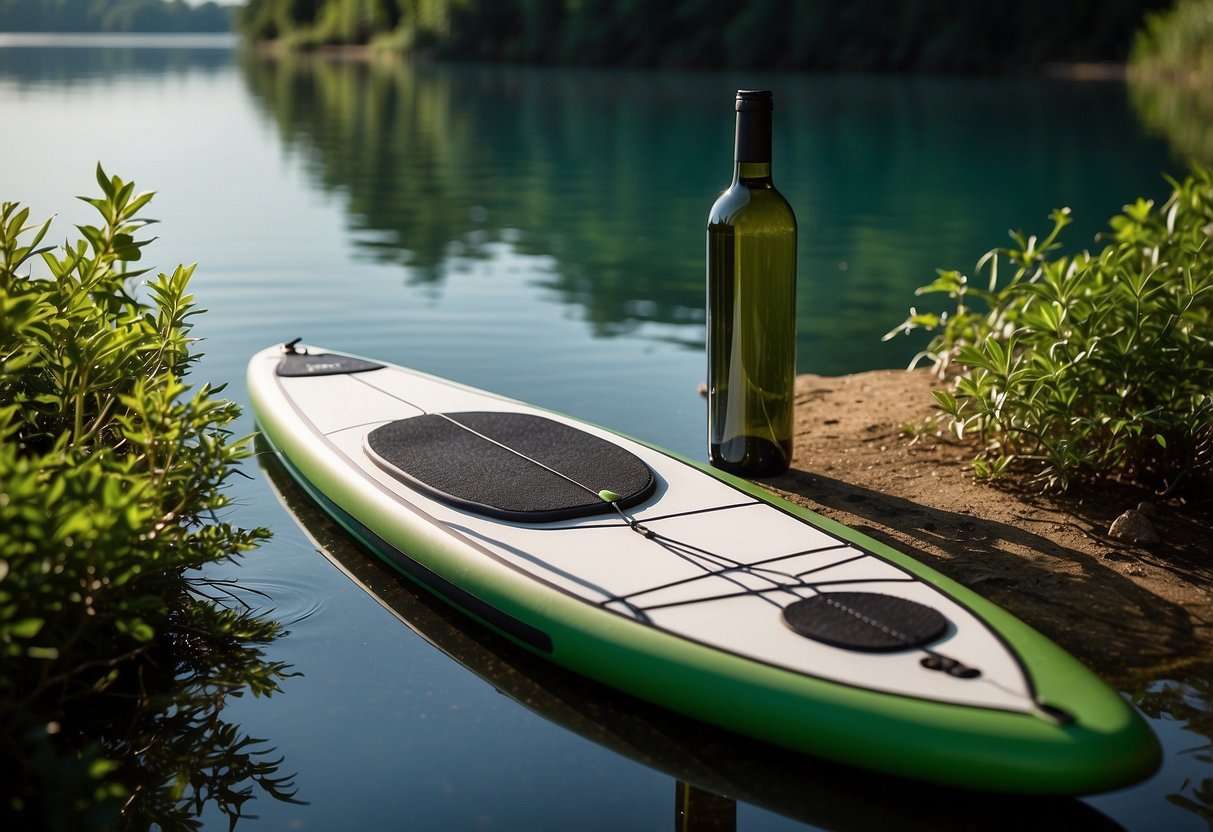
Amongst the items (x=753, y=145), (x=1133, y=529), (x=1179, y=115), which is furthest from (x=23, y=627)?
(x=1179, y=115)

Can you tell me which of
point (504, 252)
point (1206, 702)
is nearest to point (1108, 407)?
point (1206, 702)

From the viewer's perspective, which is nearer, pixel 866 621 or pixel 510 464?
pixel 866 621

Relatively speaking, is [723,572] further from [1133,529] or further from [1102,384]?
[1102,384]

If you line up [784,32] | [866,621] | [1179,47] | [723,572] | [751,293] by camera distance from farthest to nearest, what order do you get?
[784,32] < [1179,47] < [751,293] < [723,572] < [866,621]

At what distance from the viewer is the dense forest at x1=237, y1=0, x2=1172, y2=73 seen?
28.3 m

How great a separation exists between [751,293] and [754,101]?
0.53m

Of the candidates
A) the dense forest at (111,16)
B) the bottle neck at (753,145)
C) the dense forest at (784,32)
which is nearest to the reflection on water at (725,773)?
the bottle neck at (753,145)

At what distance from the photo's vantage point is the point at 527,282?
7.32 metres

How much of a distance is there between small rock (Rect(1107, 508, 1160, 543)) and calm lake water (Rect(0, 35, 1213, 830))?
0.72 meters

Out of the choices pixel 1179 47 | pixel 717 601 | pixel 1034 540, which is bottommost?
pixel 1034 540

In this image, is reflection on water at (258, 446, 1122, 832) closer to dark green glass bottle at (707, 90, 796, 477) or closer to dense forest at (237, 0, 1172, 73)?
dark green glass bottle at (707, 90, 796, 477)

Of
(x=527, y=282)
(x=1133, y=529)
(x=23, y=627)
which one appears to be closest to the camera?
(x=23, y=627)

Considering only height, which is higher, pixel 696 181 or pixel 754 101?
pixel 754 101

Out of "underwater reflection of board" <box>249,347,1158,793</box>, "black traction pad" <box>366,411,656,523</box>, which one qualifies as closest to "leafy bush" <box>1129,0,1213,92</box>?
"black traction pad" <box>366,411,656,523</box>
